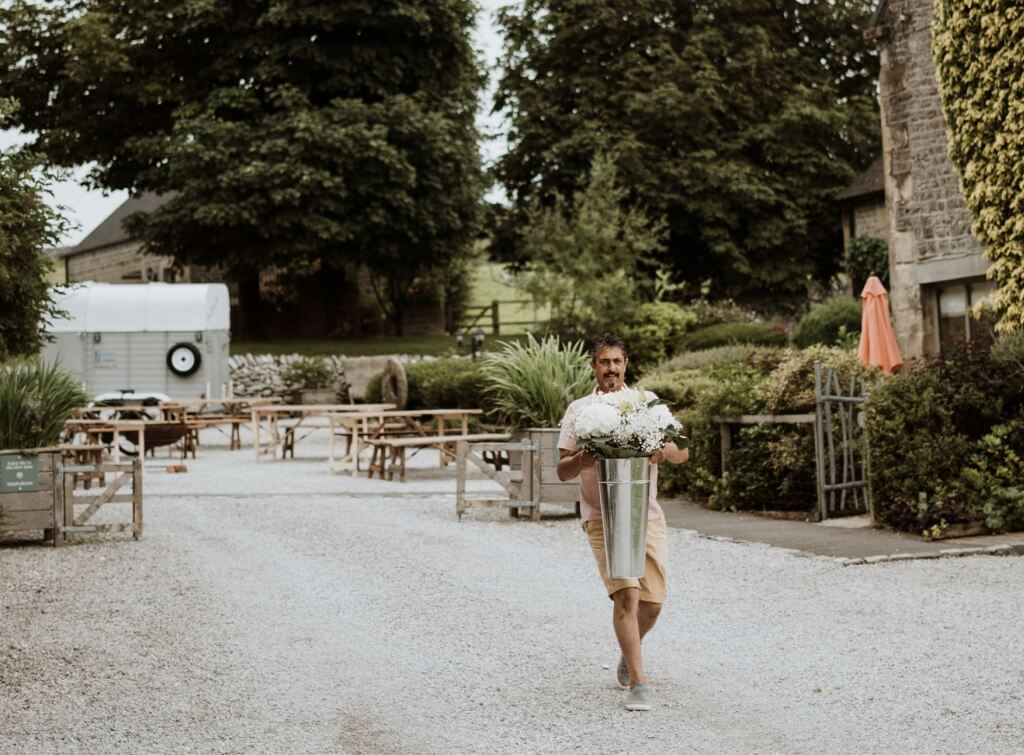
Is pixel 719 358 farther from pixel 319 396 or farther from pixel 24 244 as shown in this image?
pixel 319 396

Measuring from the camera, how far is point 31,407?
42.5 feet

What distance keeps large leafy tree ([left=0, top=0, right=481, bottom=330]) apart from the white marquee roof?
3645 millimetres

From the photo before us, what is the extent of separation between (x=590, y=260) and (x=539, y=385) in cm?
2025

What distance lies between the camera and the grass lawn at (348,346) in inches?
1464

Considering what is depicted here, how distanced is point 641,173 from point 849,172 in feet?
20.5

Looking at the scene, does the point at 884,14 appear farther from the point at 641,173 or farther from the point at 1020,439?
the point at 641,173

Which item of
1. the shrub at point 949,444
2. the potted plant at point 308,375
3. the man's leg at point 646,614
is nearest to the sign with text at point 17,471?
the shrub at point 949,444

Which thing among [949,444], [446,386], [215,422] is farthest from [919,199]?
[215,422]

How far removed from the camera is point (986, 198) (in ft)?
59.1

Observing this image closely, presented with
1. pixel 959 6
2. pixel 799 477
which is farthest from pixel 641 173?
pixel 799 477

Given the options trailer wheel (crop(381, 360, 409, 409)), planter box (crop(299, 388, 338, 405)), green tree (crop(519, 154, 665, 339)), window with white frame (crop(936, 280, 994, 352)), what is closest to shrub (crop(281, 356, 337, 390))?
planter box (crop(299, 388, 338, 405))

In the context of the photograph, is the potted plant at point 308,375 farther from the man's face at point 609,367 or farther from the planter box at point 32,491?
the man's face at point 609,367

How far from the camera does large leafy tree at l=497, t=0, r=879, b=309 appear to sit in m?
39.1

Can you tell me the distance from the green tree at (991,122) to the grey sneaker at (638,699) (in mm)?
12910
